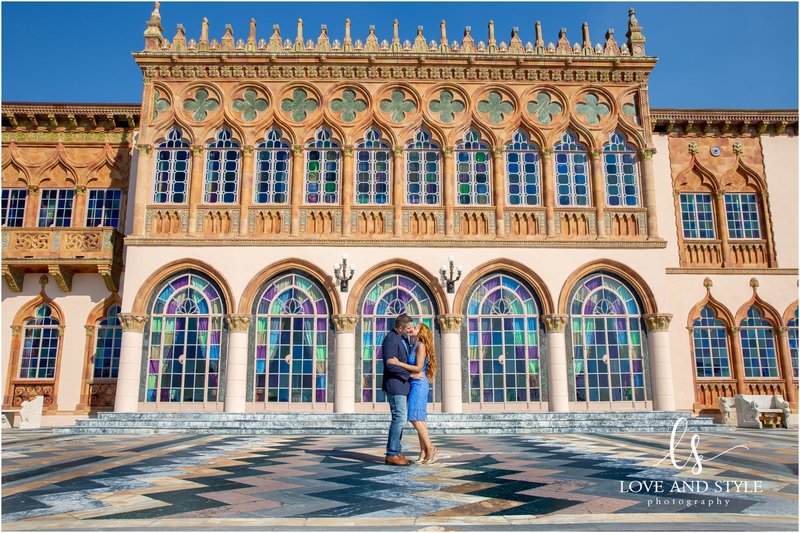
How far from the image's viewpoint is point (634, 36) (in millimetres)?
19938

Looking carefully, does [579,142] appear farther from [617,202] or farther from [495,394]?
[495,394]

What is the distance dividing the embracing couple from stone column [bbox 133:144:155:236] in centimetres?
1275

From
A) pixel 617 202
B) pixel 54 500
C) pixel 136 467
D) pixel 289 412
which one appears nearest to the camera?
pixel 54 500

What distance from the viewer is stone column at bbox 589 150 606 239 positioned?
1866cm

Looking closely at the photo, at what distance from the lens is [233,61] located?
19.3 m

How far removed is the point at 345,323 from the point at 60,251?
850 cm

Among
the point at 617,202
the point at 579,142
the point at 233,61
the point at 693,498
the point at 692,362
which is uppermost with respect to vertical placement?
the point at 233,61

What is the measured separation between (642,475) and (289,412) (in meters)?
11.7

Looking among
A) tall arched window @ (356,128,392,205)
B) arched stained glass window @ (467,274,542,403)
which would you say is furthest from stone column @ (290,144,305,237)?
arched stained glass window @ (467,274,542,403)

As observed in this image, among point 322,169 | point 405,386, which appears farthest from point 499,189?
point 405,386

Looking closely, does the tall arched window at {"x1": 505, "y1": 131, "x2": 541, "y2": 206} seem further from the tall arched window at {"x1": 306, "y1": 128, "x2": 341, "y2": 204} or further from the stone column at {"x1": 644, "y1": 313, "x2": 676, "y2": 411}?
the tall arched window at {"x1": 306, "y1": 128, "x2": 341, "y2": 204}

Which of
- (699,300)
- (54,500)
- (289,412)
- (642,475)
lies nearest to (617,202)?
(699,300)

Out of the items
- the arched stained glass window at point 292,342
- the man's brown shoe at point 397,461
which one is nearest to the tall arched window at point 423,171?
the arched stained glass window at point 292,342

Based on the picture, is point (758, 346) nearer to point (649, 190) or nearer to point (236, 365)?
point (649, 190)
